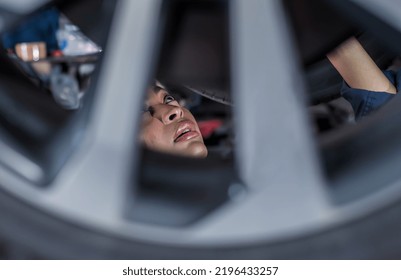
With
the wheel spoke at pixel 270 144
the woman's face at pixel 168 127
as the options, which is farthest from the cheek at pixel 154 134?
the wheel spoke at pixel 270 144

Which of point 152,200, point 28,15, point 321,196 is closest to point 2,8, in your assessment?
point 28,15

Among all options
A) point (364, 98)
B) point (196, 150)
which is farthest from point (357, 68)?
point (196, 150)

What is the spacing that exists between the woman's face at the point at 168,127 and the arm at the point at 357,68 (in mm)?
290

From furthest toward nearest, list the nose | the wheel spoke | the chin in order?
the nose → the chin → the wheel spoke

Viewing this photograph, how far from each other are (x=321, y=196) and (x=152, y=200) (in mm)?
242

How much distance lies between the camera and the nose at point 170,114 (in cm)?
151

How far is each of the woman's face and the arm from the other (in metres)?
0.29

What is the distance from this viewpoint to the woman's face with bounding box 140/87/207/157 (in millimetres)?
1424

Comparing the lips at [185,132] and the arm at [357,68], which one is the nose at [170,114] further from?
the arm at [357,68]

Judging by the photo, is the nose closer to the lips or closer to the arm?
the lips

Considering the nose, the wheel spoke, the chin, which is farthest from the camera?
the nose

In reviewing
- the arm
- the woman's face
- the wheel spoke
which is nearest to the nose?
the woman's face

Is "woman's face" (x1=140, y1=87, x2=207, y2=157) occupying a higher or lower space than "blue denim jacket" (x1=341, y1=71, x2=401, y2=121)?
lower
